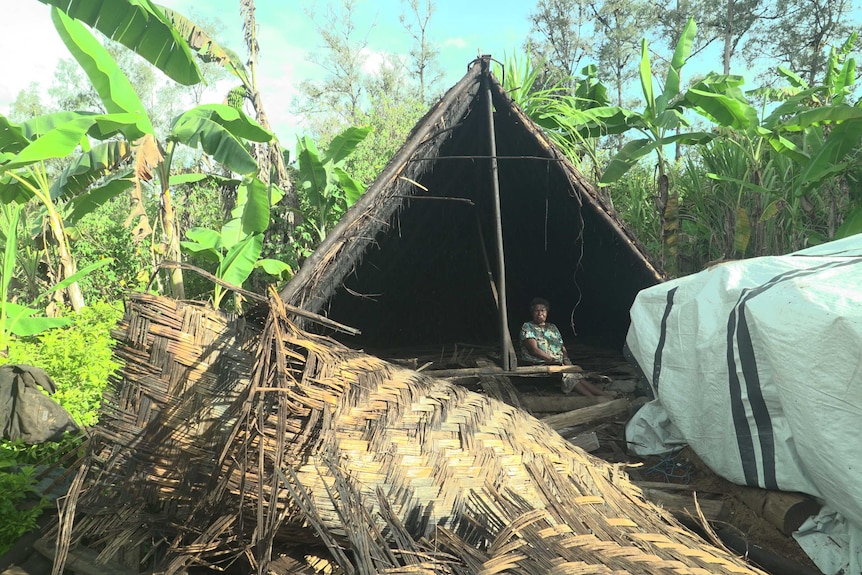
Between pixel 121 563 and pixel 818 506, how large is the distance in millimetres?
3282

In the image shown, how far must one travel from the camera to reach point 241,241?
6.64m

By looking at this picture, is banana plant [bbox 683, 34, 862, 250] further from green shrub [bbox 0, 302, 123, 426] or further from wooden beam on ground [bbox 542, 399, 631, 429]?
green shrub [bbox 0, 302, 123, 426]

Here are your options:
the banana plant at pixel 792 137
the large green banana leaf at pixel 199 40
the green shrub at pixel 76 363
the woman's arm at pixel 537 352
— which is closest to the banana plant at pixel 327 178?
the large green banana leaf at pixel 199 40

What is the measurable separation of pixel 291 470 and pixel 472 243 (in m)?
4.43

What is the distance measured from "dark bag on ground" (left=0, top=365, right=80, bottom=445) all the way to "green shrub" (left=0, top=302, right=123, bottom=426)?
651 mm

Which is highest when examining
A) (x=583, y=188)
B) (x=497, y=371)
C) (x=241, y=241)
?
(x=583, y=188)

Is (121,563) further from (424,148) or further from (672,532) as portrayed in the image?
(424,148)

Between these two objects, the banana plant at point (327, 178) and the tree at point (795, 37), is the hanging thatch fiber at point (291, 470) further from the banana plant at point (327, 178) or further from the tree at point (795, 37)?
the tree at point (795, 37)

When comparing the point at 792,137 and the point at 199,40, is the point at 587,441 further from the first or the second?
the point at 792,137

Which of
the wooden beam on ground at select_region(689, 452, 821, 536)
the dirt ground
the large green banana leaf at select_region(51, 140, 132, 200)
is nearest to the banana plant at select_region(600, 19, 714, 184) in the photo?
the dirt ground

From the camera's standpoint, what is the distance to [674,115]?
669cm

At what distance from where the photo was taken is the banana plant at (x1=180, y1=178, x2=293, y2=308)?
5959 mm

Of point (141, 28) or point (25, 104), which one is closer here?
point (141, 28)

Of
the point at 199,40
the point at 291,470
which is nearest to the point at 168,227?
the point at 199,40
